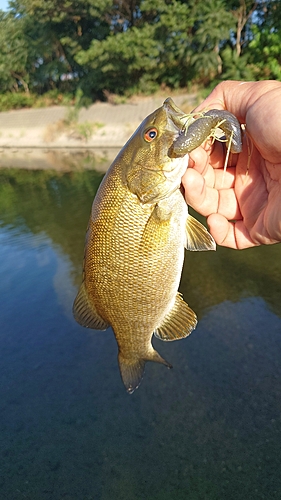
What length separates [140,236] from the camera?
231cm

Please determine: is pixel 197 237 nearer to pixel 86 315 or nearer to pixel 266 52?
pixel 86 315

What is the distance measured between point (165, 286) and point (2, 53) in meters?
46.0

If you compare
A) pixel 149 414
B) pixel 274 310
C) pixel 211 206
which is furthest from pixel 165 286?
pixel 274 310

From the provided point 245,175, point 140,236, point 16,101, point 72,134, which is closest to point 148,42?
point 72,134

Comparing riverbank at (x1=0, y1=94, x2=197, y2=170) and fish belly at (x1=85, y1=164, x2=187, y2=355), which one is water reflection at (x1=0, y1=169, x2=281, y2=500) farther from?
riverbank at (x1=0, y1=94, x2=197, y2=170)

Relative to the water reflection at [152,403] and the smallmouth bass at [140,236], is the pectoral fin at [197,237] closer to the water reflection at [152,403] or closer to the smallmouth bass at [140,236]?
the smallmouth bass at [140,236]

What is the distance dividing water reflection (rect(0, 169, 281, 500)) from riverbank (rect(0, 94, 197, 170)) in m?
12.4

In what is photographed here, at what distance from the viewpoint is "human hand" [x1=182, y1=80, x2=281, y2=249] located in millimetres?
2594

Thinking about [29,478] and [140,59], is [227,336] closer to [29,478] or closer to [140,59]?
[29,478]

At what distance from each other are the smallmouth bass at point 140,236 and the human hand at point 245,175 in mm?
372

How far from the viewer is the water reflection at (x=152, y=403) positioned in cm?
354

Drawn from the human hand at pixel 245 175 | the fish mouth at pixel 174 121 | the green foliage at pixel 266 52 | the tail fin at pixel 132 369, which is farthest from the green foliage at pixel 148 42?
the tail fin at pixel 132 369

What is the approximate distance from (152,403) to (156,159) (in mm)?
3077

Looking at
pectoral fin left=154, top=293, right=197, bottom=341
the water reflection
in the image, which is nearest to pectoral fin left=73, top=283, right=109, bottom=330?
pectoral fin left=154, top=293, right=197, bottom=341
